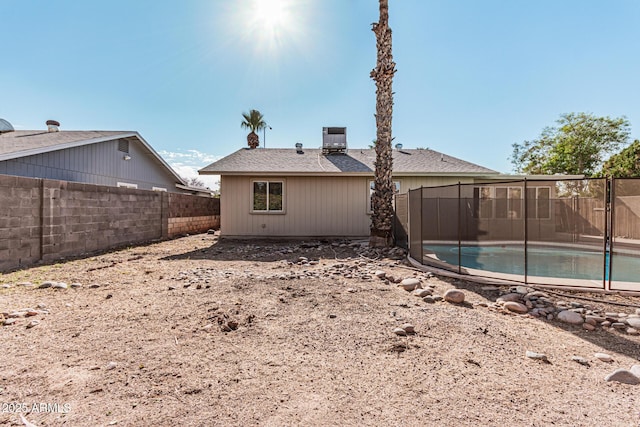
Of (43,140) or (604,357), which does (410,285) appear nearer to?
(604,357)

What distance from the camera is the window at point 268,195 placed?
10508 millimetres

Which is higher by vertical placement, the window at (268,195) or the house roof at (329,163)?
the house roof at (329,163)

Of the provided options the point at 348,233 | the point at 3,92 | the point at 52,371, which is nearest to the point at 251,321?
the point at 52,371

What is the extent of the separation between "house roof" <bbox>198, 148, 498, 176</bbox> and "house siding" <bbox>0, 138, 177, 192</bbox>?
14.9 feet

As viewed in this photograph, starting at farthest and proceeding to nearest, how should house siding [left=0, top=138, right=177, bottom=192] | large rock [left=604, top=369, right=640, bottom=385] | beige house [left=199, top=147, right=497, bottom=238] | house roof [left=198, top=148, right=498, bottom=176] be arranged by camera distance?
beige house [left=199, top=147, right=497, bottom=238], house roof [left=198, top=148, right=498, bottom=176], house siding [left=0, top=138, right=177, bottom=192], large rock [left=604, top=369, right=640, bottom=385]

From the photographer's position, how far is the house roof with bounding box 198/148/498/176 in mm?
10070

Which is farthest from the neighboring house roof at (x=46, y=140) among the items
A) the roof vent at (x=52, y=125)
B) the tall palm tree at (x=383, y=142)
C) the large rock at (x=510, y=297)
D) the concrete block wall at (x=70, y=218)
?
→ the large rock at (x=510, y=297)

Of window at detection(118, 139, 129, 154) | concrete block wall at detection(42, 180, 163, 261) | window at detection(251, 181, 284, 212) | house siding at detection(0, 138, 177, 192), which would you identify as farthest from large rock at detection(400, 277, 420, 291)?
window at detection(118, 139, 129, 154)

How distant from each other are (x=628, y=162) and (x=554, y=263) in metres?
18.1

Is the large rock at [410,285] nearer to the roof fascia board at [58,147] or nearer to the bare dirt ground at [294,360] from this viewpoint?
the bare dirt ground at [294,360]

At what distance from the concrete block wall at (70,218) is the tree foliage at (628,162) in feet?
79.4

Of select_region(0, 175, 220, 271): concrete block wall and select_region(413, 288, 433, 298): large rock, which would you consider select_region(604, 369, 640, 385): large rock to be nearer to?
select_region(413, 288, 433, 298): large rock

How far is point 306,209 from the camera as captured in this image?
10.4 metres

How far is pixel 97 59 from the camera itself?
10.7 meters
